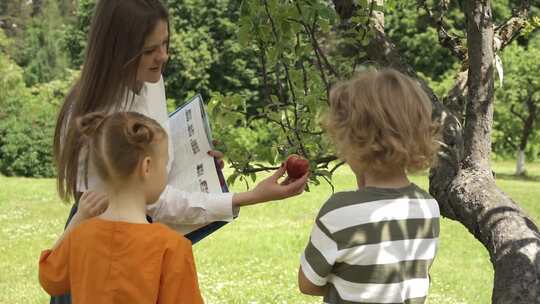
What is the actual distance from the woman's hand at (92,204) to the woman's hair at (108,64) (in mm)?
225

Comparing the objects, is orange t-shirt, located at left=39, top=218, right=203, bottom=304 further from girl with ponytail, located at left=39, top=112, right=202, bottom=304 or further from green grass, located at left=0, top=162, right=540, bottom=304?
green grass, located at left=0, top=162, right=540, bottom=304

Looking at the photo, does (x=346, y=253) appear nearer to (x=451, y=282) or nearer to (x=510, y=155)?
(x=451, y=282)

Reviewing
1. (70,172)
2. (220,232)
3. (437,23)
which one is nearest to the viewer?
(70,172)

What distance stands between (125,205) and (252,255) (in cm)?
671

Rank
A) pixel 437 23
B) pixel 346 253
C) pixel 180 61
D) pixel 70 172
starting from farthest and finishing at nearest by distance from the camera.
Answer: pixel 180 61, pixel 437 23, pixel 70 172, pixel 346 253

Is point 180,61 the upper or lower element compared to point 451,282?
lower

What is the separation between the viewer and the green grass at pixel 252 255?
668 cm

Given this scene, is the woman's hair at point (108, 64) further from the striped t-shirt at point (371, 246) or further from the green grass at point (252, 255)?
the green grass at point (252, 255)

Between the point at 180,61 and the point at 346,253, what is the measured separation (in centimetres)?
2956

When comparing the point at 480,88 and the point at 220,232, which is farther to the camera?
the point at 220,232

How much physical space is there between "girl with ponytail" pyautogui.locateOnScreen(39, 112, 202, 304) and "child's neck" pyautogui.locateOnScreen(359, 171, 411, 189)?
1.59 feet

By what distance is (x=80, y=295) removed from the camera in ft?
6.15

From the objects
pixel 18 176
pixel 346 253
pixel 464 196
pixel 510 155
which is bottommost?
pixel 510 155

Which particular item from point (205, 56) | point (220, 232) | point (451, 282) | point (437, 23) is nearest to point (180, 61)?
point (205, 56)
